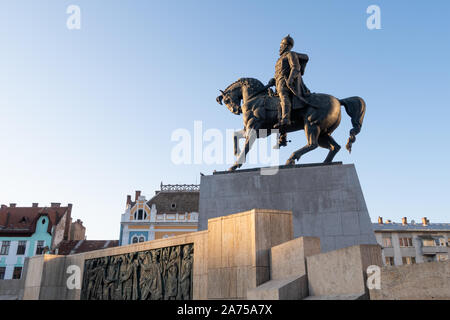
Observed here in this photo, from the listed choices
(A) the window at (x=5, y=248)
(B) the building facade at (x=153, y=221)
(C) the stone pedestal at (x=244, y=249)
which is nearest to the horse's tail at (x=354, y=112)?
(C) the stone pedestal at (x=244, y=249)

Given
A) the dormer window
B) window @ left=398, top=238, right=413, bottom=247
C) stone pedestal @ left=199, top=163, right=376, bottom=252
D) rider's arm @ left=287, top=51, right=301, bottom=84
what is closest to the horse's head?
rider's arm @ left=287, top=51, right=301, bottom=84

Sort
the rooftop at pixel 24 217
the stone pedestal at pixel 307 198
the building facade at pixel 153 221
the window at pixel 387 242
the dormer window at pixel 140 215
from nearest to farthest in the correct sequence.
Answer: the stone pedestal at pixel 307 198 → the building facade at pixel 153 221 → the dormer window at pixel 140 215 → the rooftop at pixel 24 217 → the window at pixel 387 242

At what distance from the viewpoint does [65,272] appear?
14680 millimetres

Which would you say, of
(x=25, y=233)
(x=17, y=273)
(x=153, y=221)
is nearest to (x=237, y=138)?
(x=153, y=221)

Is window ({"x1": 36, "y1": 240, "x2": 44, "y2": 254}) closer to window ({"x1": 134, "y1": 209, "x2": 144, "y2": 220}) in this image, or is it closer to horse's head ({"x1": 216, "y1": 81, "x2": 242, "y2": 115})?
window ({"x1": 134, "y1": 209, "x2": 144, "y2": 220})

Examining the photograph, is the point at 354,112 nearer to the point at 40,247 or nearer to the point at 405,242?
the point at 40,247

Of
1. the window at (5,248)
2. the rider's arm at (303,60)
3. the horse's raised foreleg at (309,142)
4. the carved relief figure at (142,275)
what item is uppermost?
the rider's arm at (303,60)

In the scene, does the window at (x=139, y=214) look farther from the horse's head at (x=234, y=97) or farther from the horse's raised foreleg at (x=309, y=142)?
the horse's raised foreleg at (x=309, y=142)

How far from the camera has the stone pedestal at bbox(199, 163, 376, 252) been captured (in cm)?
1011

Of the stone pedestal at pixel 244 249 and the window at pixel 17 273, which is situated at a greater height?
the stone pedestal at pixel 244 249

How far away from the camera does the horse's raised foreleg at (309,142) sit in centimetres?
1157

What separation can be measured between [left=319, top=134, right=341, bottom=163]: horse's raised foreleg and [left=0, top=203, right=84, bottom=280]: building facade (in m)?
40.0

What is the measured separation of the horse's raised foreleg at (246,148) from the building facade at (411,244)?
45526 millimetres
